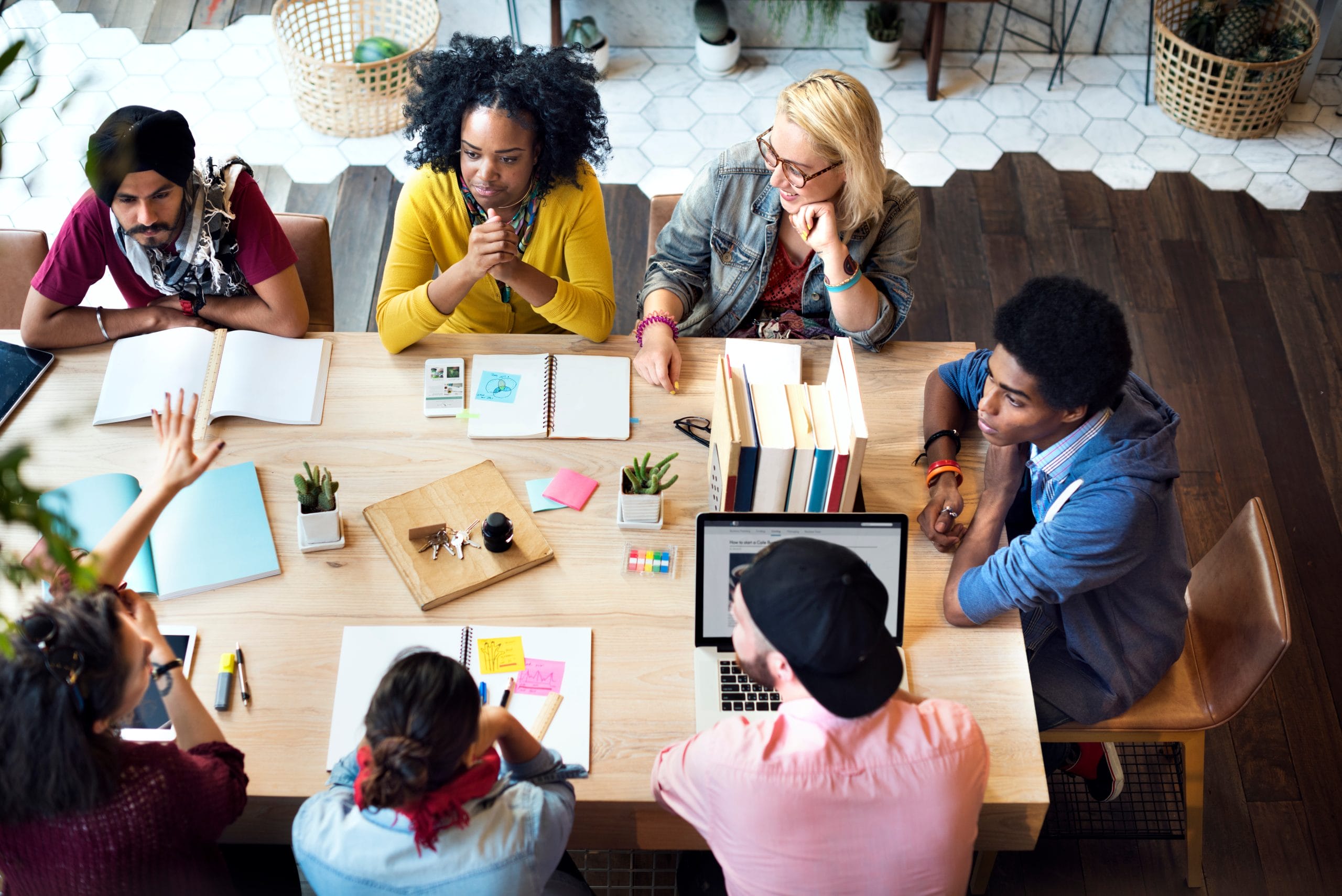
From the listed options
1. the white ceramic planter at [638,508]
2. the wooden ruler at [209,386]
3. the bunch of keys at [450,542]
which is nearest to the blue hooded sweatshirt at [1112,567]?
the white ceramic planter at [638,508]

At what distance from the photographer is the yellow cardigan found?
234 centimetres

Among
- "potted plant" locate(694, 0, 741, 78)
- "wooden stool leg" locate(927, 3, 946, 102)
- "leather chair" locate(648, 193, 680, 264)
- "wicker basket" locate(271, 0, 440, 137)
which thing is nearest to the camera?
"leather chair" locate(648, 193, 680, 264)

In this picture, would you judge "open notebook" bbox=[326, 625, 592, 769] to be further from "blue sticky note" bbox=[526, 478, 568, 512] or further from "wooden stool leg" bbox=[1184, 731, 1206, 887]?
"wooden stool leg" bbox=[1184, 731, 1206, 887]

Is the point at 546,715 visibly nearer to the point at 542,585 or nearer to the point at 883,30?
the point at 542,585

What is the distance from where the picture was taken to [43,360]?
2201mm

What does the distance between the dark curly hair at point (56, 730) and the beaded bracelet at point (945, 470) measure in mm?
1437

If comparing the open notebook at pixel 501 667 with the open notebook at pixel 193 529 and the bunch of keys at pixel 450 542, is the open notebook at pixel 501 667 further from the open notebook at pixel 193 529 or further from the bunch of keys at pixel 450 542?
the open notebook at pixel 193 529

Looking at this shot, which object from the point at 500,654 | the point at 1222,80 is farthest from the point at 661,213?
the point at 1222,80

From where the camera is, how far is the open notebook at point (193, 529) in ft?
6.14

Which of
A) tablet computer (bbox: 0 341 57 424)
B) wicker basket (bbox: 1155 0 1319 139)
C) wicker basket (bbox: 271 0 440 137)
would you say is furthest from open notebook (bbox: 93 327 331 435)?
wicker basket (bbox: 1155 0 1319 139)

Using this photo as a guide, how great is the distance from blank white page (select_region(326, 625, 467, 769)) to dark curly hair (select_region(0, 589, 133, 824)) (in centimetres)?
36

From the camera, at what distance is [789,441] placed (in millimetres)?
1819

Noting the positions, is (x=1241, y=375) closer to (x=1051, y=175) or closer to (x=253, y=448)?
(x=1051, y=175)

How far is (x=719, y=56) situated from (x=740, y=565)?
3.10 m
